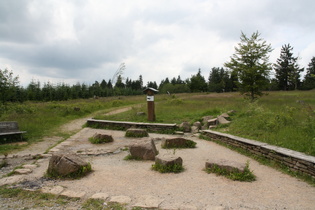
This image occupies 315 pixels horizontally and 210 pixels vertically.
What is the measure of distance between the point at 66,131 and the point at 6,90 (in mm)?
3216

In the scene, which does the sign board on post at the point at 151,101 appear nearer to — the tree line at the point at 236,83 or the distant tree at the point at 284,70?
the tree line at the point at 236,83

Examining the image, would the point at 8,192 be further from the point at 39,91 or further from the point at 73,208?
the point at 39,91

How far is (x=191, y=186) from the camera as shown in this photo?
408 centimetres

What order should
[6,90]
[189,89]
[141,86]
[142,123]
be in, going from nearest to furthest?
[6,90]
[142,123]
[189,89]
[141,86]

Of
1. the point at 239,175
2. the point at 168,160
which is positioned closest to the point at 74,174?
the point at 168,160

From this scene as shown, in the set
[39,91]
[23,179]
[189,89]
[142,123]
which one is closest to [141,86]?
[189,89]

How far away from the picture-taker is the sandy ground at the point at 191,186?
11.1ft

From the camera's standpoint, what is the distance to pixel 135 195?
374cm

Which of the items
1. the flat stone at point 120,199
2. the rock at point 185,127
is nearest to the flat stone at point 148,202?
the flat stone at point 120,199

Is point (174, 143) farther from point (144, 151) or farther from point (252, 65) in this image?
point (252, 65)

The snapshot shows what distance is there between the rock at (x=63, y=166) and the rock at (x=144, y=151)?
5.23ft

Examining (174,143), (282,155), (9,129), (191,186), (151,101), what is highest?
(151,101)

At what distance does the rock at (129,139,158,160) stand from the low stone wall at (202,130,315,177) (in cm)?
274

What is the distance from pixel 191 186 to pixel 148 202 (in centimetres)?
100
